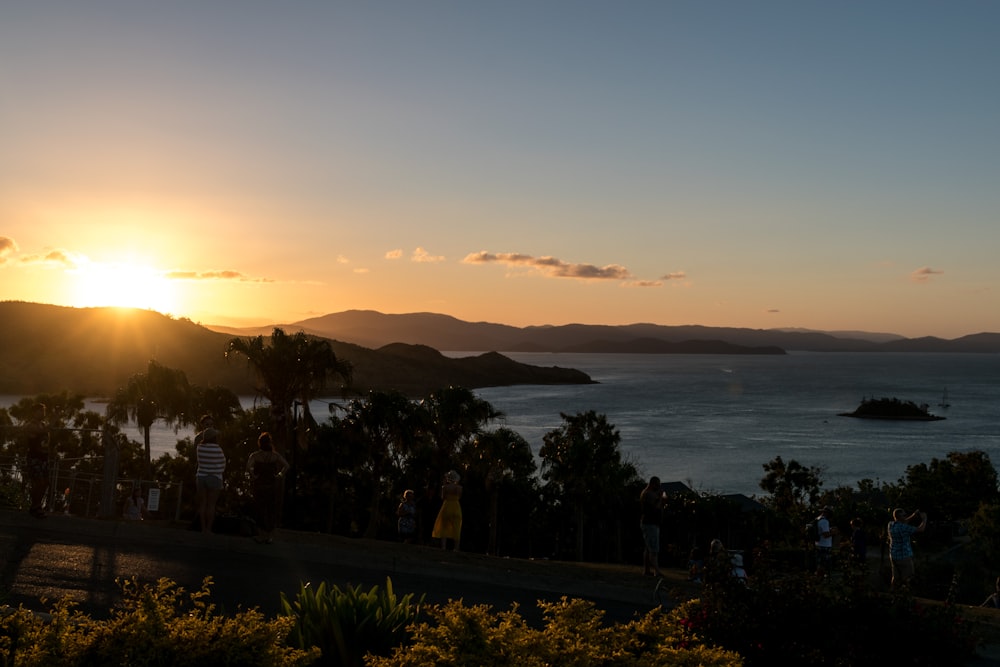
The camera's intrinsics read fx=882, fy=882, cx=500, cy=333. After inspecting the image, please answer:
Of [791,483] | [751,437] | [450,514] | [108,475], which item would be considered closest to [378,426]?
[450,514]

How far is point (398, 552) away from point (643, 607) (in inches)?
170

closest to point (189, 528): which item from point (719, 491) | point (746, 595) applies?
point (746, 595)

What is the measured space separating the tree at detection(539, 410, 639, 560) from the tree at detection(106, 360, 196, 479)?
74.6 feet

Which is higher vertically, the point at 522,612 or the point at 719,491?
the point at 522,612

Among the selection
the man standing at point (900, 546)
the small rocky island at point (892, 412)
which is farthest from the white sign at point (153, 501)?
the small rocky island at point (892, 412)

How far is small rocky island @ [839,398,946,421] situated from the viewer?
176m

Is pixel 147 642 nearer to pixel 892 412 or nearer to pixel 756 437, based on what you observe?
pixel 756 437

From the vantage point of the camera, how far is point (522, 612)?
12.5m

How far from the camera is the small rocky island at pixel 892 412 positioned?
6914 inches

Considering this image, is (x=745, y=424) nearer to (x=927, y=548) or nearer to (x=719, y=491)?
(x=719, y=491)

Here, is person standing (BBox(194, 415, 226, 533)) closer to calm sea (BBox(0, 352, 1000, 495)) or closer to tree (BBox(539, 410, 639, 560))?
tree (BBox(539, 410, 639, 560))

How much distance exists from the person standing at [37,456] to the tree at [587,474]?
4002 cm

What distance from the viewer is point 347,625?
8344 mm

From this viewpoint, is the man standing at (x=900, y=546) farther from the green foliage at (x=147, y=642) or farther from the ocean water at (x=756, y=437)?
the ocean water at (x=756, y=437)
